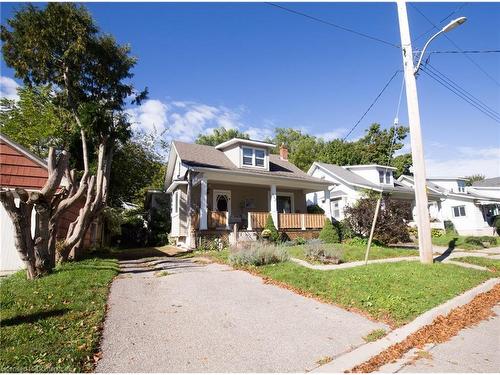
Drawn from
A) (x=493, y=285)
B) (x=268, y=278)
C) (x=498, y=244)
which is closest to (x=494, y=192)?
(x=498, y=244)

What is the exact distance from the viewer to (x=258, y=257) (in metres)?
10.5

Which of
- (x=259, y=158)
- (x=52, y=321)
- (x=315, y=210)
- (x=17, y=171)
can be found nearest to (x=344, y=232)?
(x=315, y=210)

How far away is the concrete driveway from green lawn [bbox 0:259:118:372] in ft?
0.80

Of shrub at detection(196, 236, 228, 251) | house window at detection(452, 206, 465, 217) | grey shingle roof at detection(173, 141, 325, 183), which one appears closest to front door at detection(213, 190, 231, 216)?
grey shingle roof at detection(173, 141, 325, 183)

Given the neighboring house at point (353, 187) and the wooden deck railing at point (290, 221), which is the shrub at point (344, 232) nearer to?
the wooden deck railing at point (290, 221)

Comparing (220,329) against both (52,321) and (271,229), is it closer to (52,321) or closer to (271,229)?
(52,321)

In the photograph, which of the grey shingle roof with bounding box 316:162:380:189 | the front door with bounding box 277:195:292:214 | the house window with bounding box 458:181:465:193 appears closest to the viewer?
the front door with bounding box 277:195:292:214

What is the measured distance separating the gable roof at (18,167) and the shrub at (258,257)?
790 centimetres

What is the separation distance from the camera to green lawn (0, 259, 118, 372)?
3753mm

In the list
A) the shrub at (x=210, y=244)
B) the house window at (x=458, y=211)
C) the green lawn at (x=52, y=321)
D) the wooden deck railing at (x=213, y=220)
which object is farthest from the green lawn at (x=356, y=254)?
the house window at (x=458, y=211)

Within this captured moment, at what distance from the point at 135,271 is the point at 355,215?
36.2 ft

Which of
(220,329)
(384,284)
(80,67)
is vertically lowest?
(220,329)

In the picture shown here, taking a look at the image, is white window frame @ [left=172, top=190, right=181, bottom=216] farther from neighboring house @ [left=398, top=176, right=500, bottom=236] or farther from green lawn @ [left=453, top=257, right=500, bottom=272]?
neighboring house @ [left=398, top=176, right=500, bottom=236]

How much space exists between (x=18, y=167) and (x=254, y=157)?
1291cm
